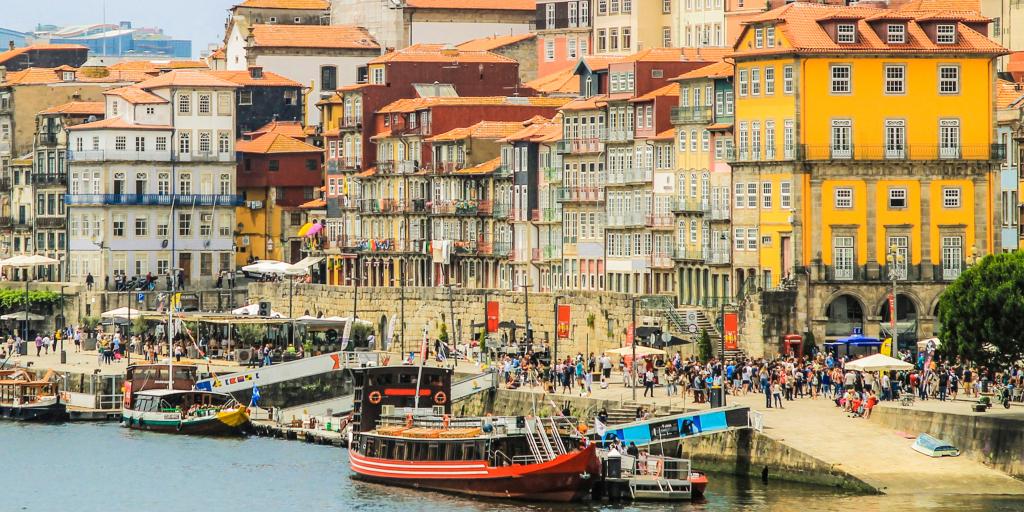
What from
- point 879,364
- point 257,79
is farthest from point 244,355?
point 257,79

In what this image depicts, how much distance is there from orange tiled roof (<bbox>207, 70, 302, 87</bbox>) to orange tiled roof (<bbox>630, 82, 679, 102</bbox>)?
50.5m

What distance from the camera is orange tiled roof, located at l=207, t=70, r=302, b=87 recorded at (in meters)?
176

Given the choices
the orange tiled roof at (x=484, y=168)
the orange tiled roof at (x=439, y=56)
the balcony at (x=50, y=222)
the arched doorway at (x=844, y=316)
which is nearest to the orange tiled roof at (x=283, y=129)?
the orange tiled roof at (x=439, y=56)

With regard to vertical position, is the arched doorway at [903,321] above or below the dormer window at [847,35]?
below

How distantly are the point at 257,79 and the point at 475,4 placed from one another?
661 inches

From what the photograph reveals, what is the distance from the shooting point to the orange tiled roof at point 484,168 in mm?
143000

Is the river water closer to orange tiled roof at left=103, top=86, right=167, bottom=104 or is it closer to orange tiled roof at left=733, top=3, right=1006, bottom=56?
orange tiled roof at left=733, top=3, right=1006, bottom=56

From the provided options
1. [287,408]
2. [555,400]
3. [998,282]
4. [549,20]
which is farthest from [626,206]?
[549,20]

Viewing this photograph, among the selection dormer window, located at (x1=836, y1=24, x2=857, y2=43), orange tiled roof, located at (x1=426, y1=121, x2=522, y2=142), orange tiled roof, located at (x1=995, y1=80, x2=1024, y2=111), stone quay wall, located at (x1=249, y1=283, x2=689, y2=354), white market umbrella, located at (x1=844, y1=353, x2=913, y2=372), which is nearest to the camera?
white market umbrella, located at (x1=844, y1=353, x2=913, y2=372)

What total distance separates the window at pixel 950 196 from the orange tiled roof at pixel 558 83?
4635cm

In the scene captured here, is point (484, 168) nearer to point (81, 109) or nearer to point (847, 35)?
point (81, 109)

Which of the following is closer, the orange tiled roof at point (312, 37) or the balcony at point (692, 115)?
the balcony at point (692, 115)

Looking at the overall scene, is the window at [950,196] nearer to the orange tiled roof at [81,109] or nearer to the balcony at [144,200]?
the balcony at [144,200]

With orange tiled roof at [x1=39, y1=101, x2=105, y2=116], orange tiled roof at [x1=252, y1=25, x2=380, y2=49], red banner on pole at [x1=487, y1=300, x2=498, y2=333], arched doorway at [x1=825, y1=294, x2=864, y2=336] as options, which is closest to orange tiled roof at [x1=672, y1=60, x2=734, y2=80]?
arched doorway at [x1=825, y1=294, x2=864, y2=336]
